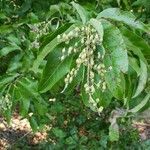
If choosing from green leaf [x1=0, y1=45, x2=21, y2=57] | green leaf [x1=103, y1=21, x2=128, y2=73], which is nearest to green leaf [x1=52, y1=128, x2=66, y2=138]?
green leaf [x1=0, y1=45, x2=21, y2=57]

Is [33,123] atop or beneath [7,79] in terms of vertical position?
beneath

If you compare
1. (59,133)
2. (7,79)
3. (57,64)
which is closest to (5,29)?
(7,79)

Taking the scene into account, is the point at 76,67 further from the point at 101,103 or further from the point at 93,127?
the point at 93,127

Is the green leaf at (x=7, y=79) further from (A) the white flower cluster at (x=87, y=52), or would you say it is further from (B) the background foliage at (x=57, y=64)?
(A) the white flower cluster at (x=87, y=52)

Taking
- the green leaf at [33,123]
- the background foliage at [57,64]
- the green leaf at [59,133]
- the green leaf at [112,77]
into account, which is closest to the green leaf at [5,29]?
the background foliage at [57,64]

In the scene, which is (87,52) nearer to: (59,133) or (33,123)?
(33,123)

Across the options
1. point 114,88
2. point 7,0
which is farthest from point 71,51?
point 7,0
